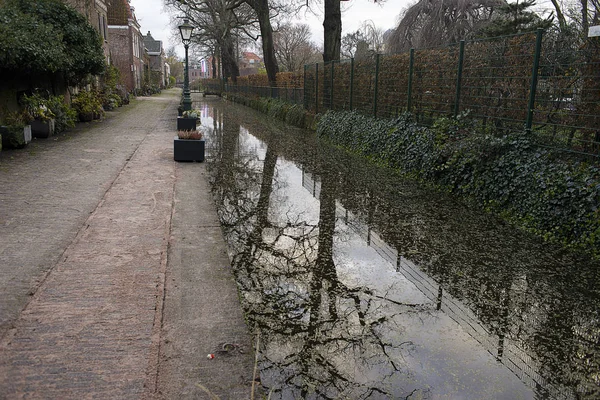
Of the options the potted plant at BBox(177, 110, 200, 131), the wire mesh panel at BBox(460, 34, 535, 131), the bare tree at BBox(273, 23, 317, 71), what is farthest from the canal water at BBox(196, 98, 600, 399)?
the bare tree at BBox(273, 23, 317, 71)

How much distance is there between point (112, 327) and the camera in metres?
3.25

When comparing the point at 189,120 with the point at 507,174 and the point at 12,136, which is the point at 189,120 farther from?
the point at 507,174

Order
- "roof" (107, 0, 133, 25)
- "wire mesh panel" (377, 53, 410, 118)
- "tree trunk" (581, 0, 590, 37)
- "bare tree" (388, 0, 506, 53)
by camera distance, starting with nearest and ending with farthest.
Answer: "tree trunk" (581, 0, 590, 37) < "wire mesh panel" (377, 53, 410, 118) < "bare tree" (388, 0, 506, 53) < "roof" (107, 0, 133, 25)

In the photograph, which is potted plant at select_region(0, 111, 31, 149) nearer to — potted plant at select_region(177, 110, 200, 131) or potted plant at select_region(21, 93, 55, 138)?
potted plant at select_region(21, 93, 55, 138)

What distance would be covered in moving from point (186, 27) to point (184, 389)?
16595 mm

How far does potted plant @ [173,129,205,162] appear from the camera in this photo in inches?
394

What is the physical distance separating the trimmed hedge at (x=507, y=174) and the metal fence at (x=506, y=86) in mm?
282

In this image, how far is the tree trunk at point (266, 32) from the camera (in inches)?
992

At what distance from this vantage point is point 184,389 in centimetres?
264

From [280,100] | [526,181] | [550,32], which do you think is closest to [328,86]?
[280,100]

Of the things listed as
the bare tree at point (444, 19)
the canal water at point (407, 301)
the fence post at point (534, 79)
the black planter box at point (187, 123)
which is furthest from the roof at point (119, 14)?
the fence post at point (534, 79)

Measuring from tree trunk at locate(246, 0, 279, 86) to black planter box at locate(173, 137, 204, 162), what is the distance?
16.6m

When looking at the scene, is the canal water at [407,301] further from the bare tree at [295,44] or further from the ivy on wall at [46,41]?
the bare tree at [295,44]

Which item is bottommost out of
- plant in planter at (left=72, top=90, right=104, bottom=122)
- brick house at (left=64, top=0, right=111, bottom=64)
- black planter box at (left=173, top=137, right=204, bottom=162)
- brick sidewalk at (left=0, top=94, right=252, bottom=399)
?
brick sidewalk at (left=0, top=94, right=252, bottom=399)
